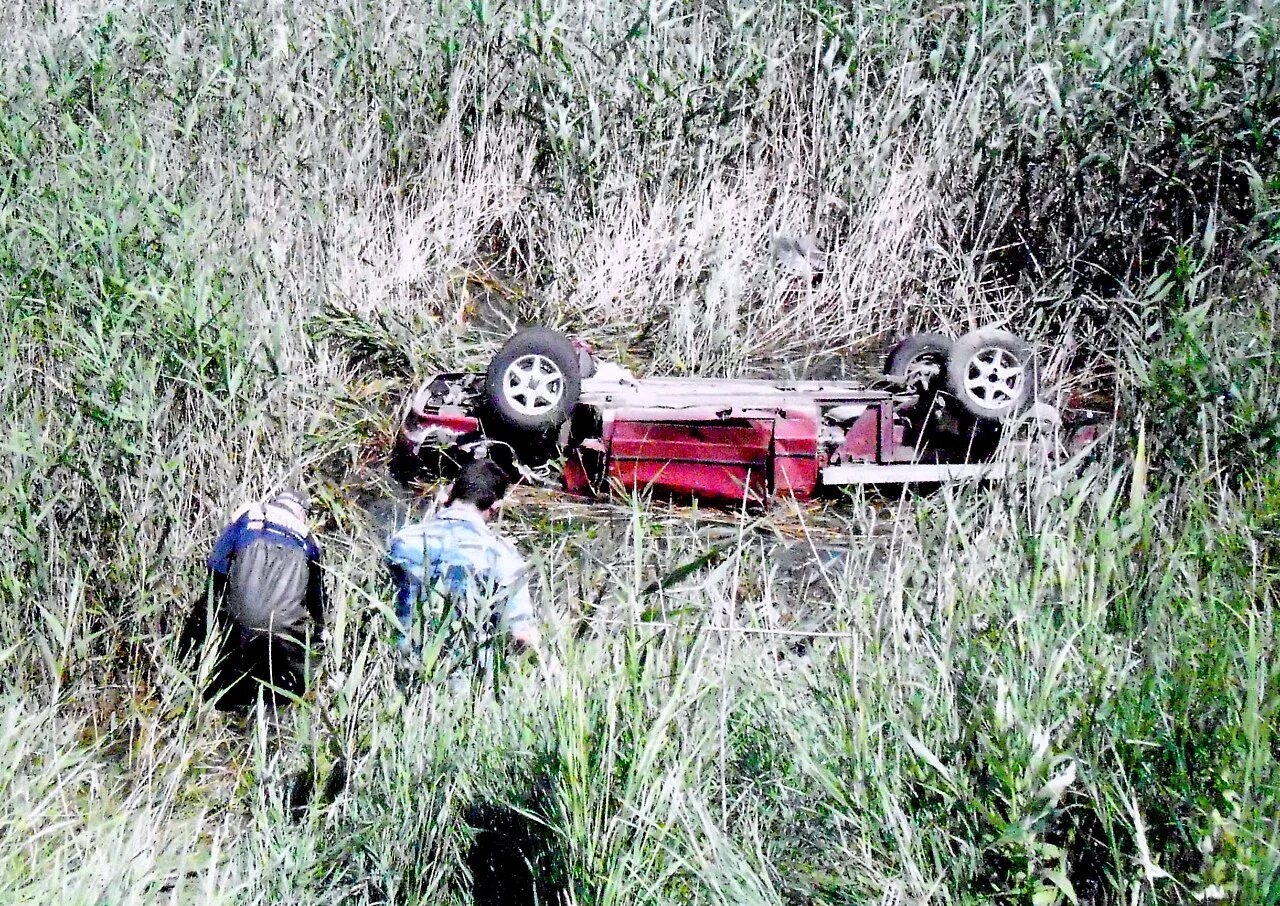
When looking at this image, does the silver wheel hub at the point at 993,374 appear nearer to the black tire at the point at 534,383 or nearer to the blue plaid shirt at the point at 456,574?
the black tire at the point at 534,383

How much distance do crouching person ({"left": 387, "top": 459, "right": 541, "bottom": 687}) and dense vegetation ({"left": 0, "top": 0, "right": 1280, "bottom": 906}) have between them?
0.53 ft

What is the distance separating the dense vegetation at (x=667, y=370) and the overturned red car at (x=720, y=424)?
0.30 m

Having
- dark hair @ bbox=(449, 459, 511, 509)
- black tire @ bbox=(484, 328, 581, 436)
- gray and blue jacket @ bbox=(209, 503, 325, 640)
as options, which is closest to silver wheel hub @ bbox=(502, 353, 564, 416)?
black tire @ bbox=(484, 328, 581, 436)

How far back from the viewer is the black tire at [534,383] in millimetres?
6438

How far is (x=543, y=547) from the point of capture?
602 centimetres

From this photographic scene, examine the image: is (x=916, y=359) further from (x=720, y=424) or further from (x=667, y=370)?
(x=667, y=370)

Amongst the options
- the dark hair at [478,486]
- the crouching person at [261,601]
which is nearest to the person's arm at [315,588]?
the crouching person at [261,601]

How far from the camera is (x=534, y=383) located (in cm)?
649

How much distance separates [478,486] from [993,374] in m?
2.75

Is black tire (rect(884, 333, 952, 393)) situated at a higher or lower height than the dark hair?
higher

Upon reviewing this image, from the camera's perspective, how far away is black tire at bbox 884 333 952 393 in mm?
6777

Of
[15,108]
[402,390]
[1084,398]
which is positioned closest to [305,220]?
[402,390]

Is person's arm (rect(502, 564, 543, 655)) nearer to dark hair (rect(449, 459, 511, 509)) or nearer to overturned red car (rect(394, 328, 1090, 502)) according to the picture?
dark hair (rect(449, 459, 511, 509))

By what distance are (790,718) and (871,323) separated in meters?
4.81
